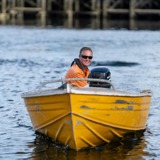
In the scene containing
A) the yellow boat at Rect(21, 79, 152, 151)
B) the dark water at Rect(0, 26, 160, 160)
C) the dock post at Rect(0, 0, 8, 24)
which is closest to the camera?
the yellow boat at Rect(21, 79, 152, 151)

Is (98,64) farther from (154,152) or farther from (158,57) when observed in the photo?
(154,152)

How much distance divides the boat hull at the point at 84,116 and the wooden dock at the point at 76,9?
1995 inches

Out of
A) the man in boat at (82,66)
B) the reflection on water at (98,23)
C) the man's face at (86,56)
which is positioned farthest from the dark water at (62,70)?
the reflection on water at (98,23)

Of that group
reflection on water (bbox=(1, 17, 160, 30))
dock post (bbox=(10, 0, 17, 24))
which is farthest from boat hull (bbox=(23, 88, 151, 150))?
→ dock post (bbox=(10, 0, 17, 24))

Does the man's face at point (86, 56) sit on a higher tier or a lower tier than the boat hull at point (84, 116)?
higher

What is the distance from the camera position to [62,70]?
28031mm

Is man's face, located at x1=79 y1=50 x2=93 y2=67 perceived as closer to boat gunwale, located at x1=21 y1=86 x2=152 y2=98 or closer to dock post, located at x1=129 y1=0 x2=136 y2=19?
boat gunwale, located at x1=21 y1=86 x2=152 y2=98

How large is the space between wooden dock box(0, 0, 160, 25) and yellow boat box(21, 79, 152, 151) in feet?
166

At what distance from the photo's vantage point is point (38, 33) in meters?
51.3

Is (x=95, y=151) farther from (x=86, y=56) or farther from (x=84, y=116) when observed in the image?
(x=86, y=56)

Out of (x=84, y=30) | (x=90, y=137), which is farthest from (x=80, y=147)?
(x=84, y=30)

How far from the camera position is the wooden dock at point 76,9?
2579 inches

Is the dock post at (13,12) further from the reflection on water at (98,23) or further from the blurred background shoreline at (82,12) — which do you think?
the reflection on water at (98,23)

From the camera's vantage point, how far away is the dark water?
13.5 metres
